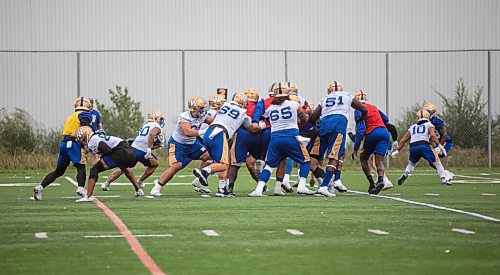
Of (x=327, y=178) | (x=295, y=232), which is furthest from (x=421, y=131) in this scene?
(x=295, y=232)

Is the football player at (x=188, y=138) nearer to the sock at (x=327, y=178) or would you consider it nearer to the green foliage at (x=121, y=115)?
the sock at (x=327, y=178)

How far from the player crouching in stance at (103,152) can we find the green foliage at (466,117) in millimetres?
17588

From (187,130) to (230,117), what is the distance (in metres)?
1.18

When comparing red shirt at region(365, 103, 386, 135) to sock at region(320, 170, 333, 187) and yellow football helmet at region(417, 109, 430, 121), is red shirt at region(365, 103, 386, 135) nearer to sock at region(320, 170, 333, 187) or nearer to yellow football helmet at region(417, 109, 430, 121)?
sock at region(320, 170, 333, 187)

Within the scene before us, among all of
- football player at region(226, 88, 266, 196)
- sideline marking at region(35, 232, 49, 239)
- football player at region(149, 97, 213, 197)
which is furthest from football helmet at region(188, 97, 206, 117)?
sideline marking at region(35, 232, 49, 239)

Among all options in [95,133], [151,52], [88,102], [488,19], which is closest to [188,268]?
[95,133]

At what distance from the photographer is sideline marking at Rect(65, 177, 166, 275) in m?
9.90

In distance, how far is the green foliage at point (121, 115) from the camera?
33.3 meters

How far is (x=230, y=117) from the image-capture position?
19.5 metres

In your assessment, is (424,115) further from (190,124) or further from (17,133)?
(17,133)

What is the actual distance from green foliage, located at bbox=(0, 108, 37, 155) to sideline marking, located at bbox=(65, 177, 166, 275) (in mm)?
16126

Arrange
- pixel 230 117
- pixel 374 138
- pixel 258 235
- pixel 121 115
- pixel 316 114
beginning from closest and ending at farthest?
pixel 258 235
pixel 230 117
pixel 316 114
pixel 374 138
pixel 121 115

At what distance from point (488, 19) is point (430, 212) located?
909 inches

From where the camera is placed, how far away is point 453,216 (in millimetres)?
14883
